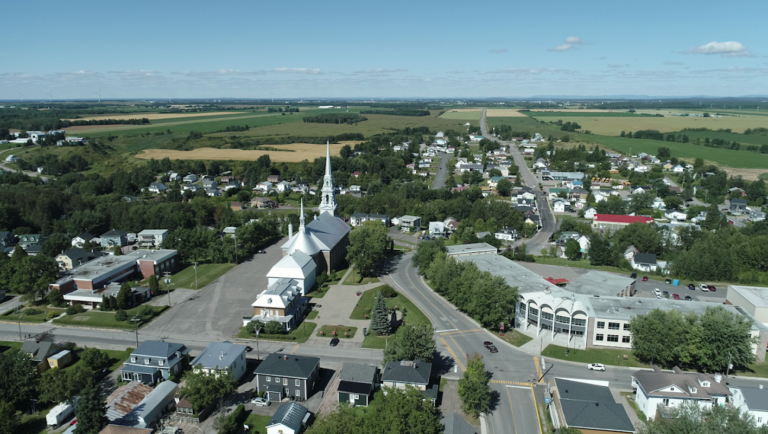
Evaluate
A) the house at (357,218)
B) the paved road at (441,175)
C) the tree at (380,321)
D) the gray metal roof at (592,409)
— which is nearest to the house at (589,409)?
the gray metal roof at (592,409)

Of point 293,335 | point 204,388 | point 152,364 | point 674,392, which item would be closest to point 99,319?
point 152,364

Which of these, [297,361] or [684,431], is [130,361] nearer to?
[297,361]

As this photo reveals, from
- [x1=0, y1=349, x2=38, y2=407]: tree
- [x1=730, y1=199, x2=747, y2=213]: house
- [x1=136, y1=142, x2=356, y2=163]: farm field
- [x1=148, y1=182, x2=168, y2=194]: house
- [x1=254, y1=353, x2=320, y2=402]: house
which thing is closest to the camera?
[x1=0, y1=349, x2=38, y2=407]: tree

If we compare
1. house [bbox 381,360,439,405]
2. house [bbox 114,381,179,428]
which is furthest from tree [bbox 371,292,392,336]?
house [bbox 114,381,179,428]

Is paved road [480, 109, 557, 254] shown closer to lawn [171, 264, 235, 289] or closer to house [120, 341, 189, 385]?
lawn [171, 264, 235, 289]

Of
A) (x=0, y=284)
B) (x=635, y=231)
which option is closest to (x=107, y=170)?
(x=0, y=284)

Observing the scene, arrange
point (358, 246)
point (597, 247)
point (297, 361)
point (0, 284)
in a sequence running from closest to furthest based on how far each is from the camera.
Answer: point (297, 361) < point (0, 284) < point (358, 246) < point (597, 247)
